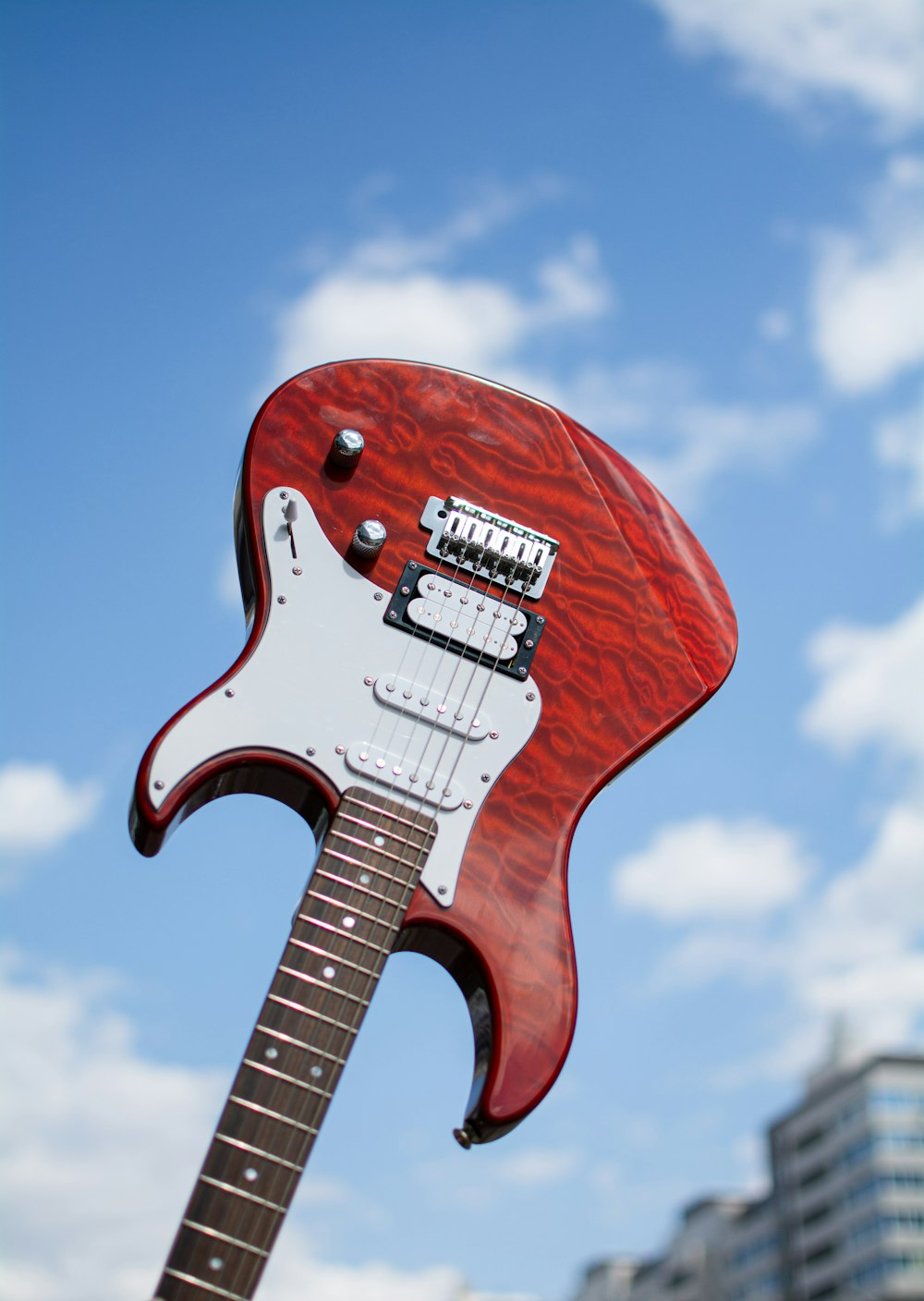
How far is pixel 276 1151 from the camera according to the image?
1.88m

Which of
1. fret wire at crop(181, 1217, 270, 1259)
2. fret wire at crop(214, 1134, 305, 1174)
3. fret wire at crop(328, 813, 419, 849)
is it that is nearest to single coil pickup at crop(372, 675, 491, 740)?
fret wire at crop(328, 813, 419, 849)

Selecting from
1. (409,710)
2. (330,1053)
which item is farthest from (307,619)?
(330,1053)

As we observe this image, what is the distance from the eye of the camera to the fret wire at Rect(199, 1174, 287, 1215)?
71.9 inches

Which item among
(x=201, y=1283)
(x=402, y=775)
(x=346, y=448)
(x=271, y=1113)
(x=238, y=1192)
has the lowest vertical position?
(x=201, y=1283)

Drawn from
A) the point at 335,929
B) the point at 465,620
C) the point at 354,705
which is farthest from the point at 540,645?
the point at 335,929

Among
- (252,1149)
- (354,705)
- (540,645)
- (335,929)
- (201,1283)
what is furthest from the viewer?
(540,645)

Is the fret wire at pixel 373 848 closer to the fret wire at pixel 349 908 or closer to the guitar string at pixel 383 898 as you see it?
the guitar string at pixel 383 898

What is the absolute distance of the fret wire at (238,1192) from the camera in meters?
1.83

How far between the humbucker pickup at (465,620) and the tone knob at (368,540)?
8 centimetres

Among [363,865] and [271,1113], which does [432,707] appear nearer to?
[363,865]

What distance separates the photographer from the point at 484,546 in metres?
2.60

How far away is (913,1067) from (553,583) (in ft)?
125

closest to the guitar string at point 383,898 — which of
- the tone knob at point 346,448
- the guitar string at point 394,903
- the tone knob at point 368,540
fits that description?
the guitar string at point 394,903

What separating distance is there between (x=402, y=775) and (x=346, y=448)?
2.24 feet
